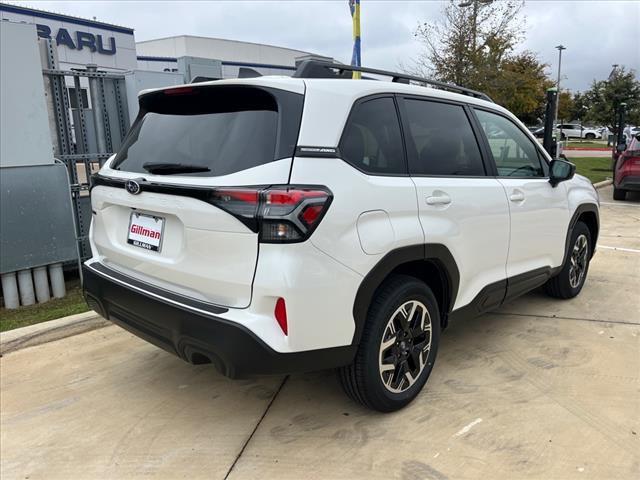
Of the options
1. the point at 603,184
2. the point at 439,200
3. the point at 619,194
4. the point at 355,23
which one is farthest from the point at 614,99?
the point at 439,200

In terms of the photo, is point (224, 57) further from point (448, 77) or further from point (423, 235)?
point (423, 235)

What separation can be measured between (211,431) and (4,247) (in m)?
3.14

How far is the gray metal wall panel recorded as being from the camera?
188 inches

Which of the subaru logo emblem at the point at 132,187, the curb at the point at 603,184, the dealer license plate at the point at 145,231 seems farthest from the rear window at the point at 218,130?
the curb at the point at 603,184

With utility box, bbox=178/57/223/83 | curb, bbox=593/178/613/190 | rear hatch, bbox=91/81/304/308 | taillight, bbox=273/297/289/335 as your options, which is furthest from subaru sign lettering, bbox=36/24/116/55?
taillight, bbox=273/297/289/335

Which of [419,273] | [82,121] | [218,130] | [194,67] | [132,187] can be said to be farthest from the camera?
[194,67]

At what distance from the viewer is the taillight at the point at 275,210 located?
2.21m

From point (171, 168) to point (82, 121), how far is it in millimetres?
3847

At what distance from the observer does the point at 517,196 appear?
3.63m

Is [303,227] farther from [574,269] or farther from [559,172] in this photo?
[574,269]

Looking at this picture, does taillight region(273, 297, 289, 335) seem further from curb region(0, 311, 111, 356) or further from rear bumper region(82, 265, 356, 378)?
curb region(0, 311, 111, 356)

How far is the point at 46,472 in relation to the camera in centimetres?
257

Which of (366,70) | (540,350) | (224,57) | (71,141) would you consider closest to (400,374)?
(540,350)

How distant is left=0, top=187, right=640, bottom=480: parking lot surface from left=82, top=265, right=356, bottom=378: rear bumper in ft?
1.75
